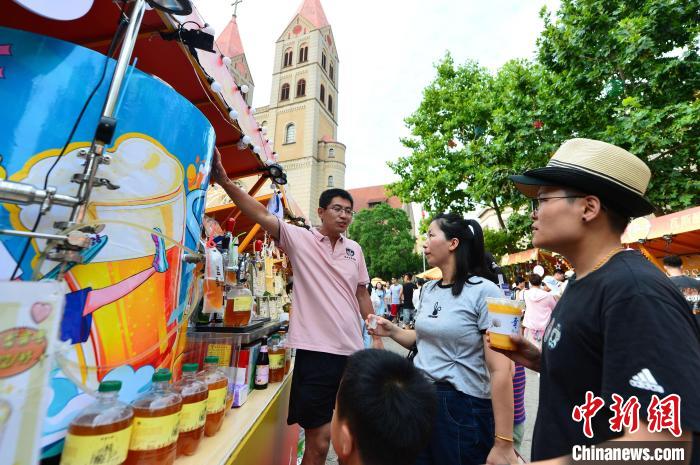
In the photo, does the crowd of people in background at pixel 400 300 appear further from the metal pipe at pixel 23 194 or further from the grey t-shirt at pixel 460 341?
the metal pipe at pixel 23 194

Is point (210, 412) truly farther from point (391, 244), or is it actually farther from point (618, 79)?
point (391, 244)

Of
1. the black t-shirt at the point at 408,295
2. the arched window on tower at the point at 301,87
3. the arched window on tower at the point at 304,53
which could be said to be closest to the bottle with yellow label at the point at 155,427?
the black t-shirt at the point at 408,295

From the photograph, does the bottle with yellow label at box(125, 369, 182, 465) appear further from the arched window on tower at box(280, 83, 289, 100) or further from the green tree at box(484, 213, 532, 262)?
the arched window on tower at box(280, 83, 289, 100)

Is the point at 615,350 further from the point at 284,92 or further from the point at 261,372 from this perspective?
the point at 284,92

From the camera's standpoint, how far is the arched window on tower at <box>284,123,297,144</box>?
3622 cm

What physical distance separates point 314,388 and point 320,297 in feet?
1.89

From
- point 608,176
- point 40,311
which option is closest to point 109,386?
point 40,311

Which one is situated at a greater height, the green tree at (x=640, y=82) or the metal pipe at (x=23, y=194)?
the green tree at (x=640, y=82)

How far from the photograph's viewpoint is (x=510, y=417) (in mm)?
1702

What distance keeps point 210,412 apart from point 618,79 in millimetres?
11424

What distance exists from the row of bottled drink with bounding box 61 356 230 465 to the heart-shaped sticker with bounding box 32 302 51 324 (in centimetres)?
35

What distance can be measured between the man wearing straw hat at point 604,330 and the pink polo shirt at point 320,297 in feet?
3.70

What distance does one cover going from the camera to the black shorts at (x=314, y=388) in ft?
6.90

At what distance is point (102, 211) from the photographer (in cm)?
109
